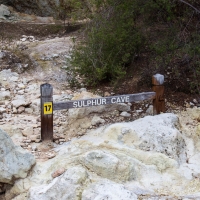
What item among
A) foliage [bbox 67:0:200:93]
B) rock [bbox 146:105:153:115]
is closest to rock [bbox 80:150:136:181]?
rock [bbox 146:105:153:115]

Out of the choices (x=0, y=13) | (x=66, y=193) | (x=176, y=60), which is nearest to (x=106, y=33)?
(x=176, y=60)

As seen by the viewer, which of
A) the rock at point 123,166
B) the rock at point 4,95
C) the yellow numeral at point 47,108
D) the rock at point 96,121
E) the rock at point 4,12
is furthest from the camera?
the rock at point 4,12

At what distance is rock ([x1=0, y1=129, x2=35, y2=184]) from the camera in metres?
3.48

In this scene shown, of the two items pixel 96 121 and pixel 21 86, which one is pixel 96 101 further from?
pixel 21 86

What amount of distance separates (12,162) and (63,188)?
75 centimetres

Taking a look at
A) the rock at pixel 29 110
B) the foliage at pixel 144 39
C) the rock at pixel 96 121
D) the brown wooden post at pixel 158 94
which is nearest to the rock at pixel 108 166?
the rock at pixel 96 121

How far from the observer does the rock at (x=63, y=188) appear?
10.2ft

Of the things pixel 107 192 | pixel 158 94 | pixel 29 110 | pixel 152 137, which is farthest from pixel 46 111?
pixel 158 94

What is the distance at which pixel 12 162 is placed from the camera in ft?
11.7

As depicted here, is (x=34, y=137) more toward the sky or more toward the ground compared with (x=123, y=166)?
more toward the sky

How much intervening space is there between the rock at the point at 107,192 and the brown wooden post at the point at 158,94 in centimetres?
189

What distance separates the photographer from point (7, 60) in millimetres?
7227

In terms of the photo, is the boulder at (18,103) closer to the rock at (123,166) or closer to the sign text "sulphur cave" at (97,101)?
the rock at (123,166)

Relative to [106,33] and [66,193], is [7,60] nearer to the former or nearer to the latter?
[106,33]
